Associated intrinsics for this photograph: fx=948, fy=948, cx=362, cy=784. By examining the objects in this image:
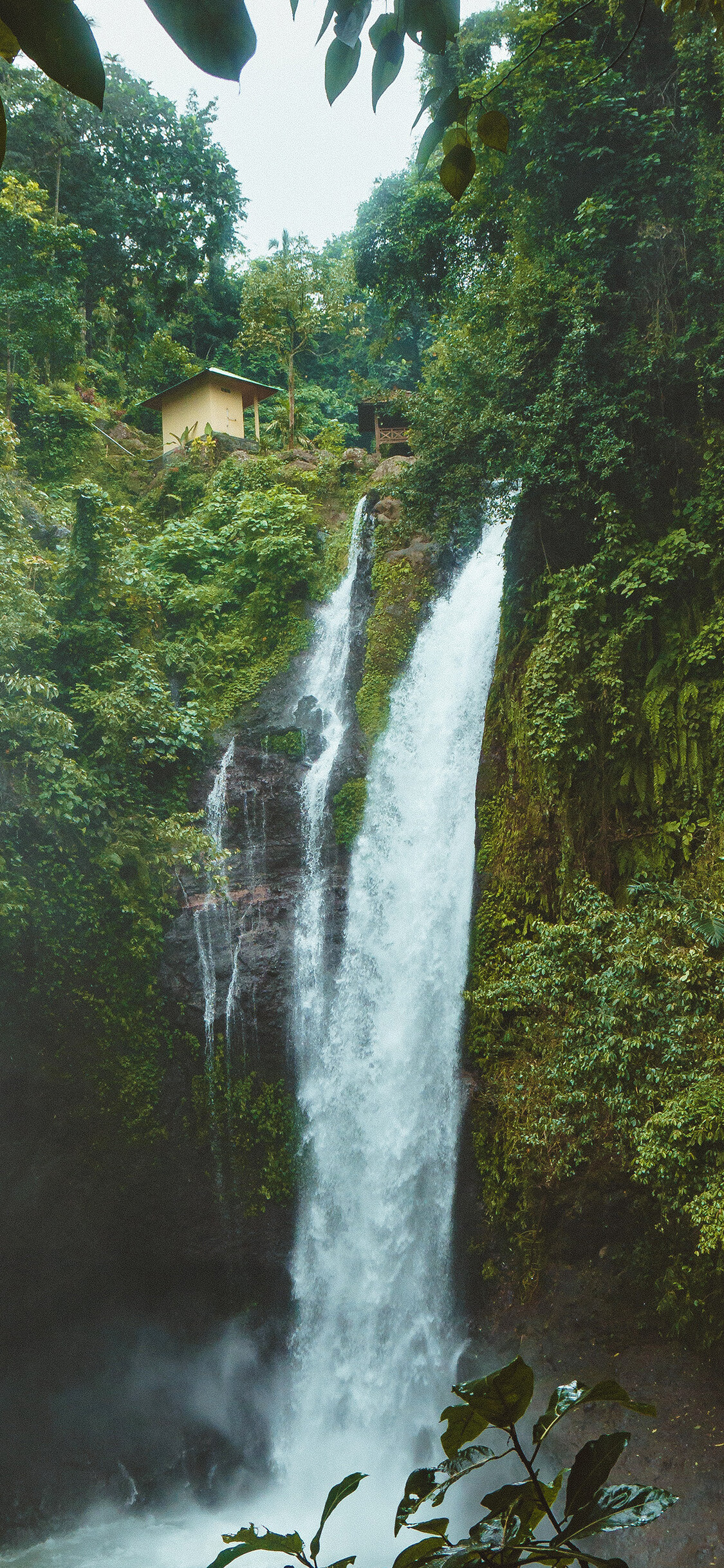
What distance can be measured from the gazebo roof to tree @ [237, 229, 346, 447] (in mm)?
595

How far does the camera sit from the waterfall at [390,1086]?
7883 millimetres

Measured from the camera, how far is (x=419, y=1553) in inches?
31.8

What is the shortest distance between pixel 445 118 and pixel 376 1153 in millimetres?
8292

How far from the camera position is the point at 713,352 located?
26.4ft

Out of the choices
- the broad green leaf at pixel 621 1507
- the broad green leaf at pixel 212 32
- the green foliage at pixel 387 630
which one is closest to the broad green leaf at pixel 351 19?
the broad green leaf at pixel 212 32

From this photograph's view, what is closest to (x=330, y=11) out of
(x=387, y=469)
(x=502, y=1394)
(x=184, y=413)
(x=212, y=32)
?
(x=212, y=32)

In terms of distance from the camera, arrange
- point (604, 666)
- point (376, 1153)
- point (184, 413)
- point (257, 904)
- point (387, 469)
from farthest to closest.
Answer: point (184, 413) → point (387, 469) → point (257, 904) → point (376, 1153) → point (604, 666)

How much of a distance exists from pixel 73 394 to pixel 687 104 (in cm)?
939

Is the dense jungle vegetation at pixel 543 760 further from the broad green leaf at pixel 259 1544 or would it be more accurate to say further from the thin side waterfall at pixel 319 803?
the broad green leaf at pixel 259 1544

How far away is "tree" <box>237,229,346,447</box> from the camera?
55.1ft

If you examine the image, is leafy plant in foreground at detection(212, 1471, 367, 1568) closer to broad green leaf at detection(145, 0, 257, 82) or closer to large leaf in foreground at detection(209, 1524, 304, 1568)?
large leaf in foreground at detection(209, 1524, 304, 1568)

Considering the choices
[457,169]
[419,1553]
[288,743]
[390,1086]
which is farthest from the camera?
[288,743]

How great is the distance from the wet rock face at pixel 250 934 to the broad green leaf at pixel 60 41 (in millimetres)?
8787

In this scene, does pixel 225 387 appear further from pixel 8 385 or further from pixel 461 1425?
pixel 461 1425
